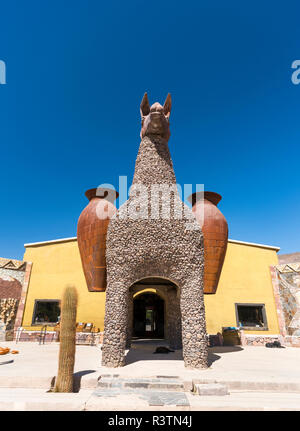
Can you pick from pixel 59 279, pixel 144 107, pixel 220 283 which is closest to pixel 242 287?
pixel 220 283

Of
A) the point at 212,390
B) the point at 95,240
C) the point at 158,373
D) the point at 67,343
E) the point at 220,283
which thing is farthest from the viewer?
the point at 220,283

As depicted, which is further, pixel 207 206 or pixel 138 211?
pixel 207 206

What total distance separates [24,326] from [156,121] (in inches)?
558

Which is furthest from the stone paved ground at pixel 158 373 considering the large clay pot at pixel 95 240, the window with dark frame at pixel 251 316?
the window with dark frame at pixel 251 316

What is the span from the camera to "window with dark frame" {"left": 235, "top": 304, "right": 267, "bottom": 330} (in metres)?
15.0

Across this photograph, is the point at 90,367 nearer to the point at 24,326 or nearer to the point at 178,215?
the point at 178,215

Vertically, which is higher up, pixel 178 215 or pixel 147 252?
pixel 178 215

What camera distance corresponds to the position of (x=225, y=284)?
1576cm

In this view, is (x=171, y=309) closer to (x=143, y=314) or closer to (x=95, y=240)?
(x=95, y=240)

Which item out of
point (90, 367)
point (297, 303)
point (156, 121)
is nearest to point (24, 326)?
point (90, 367)

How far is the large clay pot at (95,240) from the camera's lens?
8.48m

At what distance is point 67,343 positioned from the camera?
528 cm

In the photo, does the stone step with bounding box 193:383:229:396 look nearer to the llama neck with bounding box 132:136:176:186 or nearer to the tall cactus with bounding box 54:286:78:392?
the tall cactus with bounding box 54:286:78:392

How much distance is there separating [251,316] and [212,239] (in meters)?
10.1
